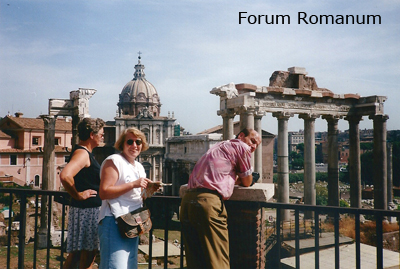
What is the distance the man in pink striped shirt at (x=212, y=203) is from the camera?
327cm

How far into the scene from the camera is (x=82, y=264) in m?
3.73

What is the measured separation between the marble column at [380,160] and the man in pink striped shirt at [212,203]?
1512 cm

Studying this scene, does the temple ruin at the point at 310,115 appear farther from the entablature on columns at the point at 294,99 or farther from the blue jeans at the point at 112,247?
the blue jeans at the point at 112,247

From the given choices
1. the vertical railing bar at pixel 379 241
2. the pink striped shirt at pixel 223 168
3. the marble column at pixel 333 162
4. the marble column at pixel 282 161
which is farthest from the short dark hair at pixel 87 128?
the marble column at pixel 333 162

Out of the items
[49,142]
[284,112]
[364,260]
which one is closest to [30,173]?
[49,142]

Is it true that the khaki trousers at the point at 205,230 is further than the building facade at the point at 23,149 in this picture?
No

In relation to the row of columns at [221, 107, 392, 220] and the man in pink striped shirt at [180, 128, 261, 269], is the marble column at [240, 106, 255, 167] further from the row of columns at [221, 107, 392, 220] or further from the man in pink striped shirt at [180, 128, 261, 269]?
the man in pink striped shirt at [180, 128, 261, 269]

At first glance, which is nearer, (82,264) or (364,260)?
(82,264)

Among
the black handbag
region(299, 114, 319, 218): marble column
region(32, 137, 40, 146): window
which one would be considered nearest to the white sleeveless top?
the black handbag

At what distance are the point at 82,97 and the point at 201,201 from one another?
14114mm

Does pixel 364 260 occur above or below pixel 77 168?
below

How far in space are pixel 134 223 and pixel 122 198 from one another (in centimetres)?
25

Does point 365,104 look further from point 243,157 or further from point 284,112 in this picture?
point 243,157

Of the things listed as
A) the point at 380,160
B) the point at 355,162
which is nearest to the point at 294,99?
the point at 355,162
